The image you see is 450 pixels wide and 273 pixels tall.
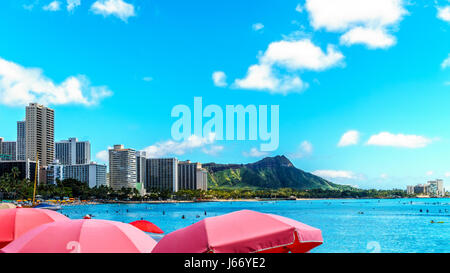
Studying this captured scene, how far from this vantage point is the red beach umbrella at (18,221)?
8.42m

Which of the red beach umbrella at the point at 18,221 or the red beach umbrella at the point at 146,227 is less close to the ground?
the red beach umbrella at the point at 18,221

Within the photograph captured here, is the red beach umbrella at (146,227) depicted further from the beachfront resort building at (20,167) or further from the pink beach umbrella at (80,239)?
the beachfront resort building at (20,167)

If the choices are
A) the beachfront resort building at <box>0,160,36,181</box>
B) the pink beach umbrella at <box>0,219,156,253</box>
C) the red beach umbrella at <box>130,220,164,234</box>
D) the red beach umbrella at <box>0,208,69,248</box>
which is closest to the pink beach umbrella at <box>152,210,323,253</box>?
the pink beach umbrella at <box>0,219,156,253</box>

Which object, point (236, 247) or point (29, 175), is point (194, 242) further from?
point (29, 175)

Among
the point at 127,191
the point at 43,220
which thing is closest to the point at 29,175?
the point at 127,191

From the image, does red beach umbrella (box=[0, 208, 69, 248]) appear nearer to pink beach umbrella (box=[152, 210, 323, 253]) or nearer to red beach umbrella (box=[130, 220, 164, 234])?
red beach umbrella (box=[130, 220, 164, 234])

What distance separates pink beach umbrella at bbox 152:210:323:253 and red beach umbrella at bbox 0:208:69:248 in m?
3.64

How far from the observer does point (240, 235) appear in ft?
17.8

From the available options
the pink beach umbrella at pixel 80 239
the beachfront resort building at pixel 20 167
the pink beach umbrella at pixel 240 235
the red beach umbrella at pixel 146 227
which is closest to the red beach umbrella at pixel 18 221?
the pink beach umbrella at pixel 80 239

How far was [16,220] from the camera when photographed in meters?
8.60

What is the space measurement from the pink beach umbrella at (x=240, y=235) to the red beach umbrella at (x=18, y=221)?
3644 mm

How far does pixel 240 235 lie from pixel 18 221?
530 centimetres

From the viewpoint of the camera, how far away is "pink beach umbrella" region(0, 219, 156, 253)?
620cm
